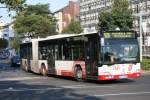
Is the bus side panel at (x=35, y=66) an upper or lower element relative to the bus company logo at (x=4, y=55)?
lower

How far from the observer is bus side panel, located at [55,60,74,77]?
27.5 m

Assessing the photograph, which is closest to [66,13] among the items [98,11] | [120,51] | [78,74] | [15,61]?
[98,11]

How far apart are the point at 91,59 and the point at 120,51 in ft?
5.02

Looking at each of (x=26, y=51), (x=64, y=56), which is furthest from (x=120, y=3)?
(x=64, y=56)

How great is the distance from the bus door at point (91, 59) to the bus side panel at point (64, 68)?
7.08 feet

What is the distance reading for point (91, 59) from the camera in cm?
2470

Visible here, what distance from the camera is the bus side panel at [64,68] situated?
2747 cm

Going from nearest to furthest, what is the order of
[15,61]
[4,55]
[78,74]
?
[78,74] → [15,61] → [4,55]

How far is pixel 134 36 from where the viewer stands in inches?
986

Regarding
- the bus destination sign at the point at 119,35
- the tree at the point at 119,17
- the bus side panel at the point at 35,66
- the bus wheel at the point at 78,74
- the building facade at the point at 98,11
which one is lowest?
the bus wheel at the point at 78,74

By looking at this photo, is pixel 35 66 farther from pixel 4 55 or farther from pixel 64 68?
pixel 4 55

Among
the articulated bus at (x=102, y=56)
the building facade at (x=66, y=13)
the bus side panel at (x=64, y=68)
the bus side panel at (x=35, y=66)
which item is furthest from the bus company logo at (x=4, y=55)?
the articulated bus at (x=102, y=56)

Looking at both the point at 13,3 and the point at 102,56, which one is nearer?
the point at 13,3

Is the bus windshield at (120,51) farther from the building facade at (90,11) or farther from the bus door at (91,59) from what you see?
the building facade at (90,11)
